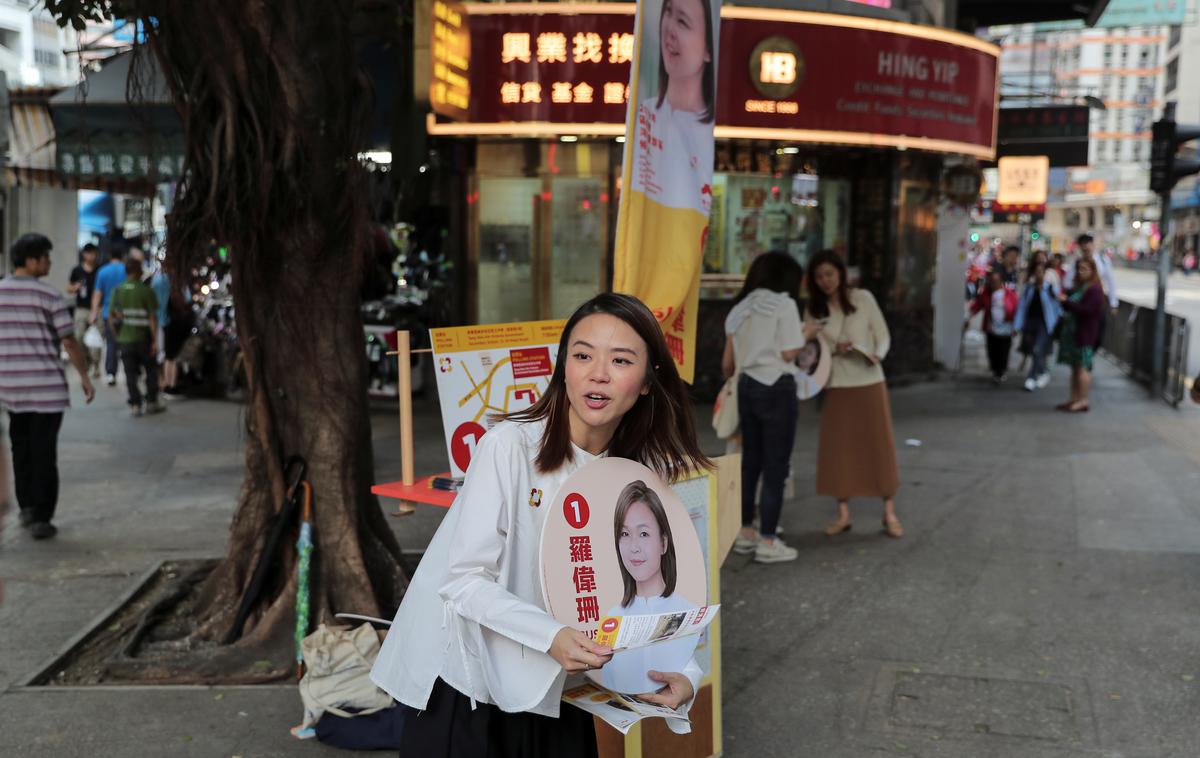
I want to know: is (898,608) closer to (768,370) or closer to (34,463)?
(768,370)

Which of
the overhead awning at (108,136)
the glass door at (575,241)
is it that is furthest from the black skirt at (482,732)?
the glass door at (575,241)

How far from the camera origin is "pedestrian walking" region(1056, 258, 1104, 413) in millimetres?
13648

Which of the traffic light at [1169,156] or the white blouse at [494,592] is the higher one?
the traffic light at [1169,156]

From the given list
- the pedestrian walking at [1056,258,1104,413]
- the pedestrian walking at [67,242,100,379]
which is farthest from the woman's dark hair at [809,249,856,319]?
the pedestrian walking at [67,242,100,379]

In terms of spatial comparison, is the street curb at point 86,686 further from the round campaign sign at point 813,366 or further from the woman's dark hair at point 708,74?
the round campaign sign at point 813,366

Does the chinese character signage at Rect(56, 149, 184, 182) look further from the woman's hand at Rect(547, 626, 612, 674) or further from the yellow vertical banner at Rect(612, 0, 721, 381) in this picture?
the woman's hand at Rect(547, 626, 612, 674)

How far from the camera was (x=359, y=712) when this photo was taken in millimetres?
4621

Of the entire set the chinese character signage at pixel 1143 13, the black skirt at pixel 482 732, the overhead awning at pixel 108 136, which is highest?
the chinese character signage at pixel 1143 13

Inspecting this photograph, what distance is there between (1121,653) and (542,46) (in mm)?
9046

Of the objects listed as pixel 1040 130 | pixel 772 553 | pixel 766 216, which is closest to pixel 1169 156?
pixel 1040 130

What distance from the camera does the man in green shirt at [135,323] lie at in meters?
12.9

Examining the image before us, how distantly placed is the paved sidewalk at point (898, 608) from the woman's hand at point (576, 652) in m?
2.52

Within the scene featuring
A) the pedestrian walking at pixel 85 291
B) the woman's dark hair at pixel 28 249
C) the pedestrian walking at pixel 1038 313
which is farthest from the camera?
the pedestrian walking at pixel 85 291

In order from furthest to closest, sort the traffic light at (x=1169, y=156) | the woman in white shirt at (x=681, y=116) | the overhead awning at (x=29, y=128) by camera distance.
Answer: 1. the traffic light at (x=1169, y=156)
2. the overhead awning at (x=29, y=128)
3. the woman in white shirt at (x=681, y=116)
